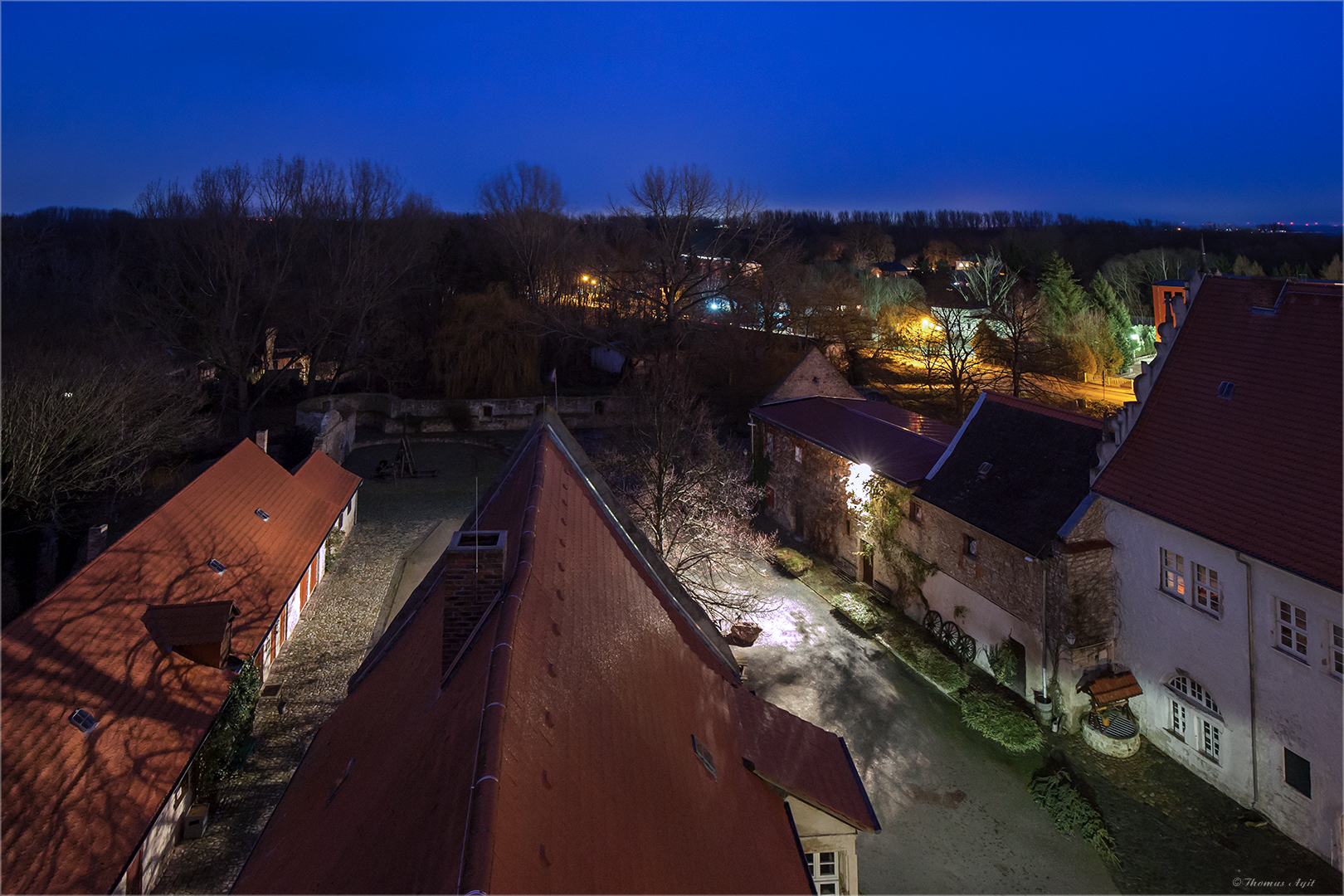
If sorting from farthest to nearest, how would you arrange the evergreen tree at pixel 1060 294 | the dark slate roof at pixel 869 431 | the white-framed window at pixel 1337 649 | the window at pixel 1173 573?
the evergreen tree at pixel 1060 294, the dark slate roof at pixel 869 431, the window at pixel 1173 573, the white-framed window at pixel 1337 649

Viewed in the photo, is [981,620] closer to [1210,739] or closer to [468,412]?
[1210,739]

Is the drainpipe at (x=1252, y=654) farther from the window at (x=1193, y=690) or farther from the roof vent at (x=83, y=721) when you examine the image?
the roof vent at (x=83, y=721)

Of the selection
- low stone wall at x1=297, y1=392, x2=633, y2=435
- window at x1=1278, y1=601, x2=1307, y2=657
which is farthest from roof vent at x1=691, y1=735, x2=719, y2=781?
low stone wall at x1=297, y1=392, x2=633, y2=435

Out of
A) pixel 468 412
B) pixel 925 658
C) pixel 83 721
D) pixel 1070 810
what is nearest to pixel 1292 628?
pixel 1070 810

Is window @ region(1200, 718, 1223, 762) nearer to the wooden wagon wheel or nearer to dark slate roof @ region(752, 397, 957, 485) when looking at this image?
the wooden wagon wheel

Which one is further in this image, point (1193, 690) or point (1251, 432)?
point (1193, 690)

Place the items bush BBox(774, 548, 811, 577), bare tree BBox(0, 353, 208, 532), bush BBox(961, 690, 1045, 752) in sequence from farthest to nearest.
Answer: bush BBox(774, 548, 811, 577) < bare tree BBox(0, 353, 208, 532) < bush BBox(961, 690, 1045, 752)

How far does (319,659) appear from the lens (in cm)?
1784

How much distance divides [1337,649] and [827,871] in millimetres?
8870

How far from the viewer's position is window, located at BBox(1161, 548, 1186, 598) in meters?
14.6

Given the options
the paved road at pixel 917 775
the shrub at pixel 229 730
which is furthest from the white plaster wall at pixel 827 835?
the shrub at pixel 229 730

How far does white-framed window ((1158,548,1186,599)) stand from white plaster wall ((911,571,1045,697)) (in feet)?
8.47

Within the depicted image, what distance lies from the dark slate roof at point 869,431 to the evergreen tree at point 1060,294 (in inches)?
1177

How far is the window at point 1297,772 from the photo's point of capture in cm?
1234
